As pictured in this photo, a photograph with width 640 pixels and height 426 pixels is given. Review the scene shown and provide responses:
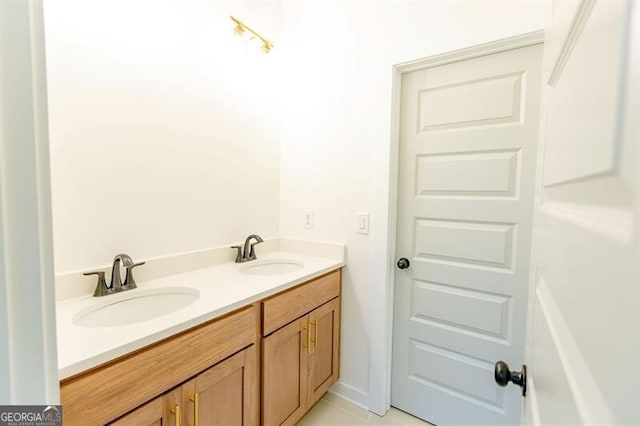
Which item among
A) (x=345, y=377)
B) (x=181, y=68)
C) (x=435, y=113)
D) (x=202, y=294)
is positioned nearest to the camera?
(x=202, y=294)

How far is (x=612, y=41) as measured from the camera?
0.23 meters

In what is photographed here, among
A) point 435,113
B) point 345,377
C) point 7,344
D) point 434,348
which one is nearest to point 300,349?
point 345,377

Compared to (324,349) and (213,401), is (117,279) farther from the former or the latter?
(324,349)

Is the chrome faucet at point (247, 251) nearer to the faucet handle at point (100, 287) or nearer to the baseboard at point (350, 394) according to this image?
the faucet handle at point (100, 287)

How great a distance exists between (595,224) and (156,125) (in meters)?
1.59

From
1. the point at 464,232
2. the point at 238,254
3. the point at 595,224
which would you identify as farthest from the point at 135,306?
the point at 464,232

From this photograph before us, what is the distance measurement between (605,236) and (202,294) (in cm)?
123

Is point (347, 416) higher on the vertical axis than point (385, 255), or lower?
lower

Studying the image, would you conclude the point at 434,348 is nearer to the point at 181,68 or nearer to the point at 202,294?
the point at 202,294

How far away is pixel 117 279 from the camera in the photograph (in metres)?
1.20

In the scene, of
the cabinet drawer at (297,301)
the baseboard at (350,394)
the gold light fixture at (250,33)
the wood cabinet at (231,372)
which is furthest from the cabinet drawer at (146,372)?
the gold light fixture at (250,33)

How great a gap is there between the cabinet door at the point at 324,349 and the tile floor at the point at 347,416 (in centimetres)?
14

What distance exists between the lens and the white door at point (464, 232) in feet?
4.56

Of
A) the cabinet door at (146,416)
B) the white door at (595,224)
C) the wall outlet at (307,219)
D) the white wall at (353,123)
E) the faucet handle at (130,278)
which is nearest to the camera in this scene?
the white door at (595,224)
